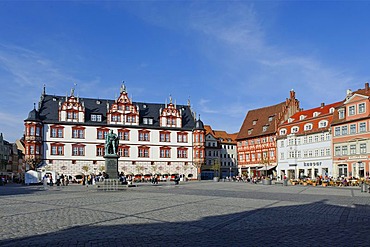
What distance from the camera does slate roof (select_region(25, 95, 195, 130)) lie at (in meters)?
69.3

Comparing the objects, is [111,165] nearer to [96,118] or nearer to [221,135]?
[96,118]

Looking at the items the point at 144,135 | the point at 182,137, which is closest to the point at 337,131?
the point at 182,137

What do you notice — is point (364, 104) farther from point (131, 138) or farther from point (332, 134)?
point (131, 138)

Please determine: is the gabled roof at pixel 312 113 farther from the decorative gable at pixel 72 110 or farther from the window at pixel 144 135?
the decorative gable at pixel 72 110

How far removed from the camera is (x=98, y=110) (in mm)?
73375

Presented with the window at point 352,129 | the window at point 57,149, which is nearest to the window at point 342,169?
the window at point 352,129

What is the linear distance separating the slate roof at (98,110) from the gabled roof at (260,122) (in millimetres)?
11991

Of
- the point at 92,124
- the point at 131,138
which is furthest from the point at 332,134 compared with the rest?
the point at 92,124

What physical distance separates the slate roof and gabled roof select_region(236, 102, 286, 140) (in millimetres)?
11991

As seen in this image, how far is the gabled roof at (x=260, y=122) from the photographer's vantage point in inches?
2924

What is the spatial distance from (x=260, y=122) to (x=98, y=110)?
32084 millimetres

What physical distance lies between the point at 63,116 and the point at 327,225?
63.2 metres

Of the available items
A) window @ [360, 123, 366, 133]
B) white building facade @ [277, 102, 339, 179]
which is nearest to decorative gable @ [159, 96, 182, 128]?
white building facade @ [277, 102, 339, 179]

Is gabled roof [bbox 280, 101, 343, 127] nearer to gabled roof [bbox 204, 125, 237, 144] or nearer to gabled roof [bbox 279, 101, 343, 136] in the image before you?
gabled roof [bbox 279, 101, 343, 136]
